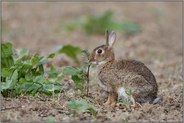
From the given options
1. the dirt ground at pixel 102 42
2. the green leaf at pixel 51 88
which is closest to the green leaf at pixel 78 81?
the dirt ground at pixel 102 42

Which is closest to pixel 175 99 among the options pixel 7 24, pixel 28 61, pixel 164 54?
pixel 28 61

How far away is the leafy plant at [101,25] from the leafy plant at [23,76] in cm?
488

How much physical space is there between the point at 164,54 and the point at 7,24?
147 inches

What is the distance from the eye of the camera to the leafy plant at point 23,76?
621 cm

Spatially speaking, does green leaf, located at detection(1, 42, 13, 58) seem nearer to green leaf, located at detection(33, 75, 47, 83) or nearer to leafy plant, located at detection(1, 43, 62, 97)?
leafy plant, located at detection(1, 43, 62, 97)

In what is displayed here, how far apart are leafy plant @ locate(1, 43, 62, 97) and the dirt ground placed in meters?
Answer: 0.14

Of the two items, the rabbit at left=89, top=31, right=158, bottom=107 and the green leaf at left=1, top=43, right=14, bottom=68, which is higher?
the green leaf at left=1, top=43, right=14, bottom=68

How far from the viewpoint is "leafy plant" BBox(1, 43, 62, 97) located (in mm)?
6207

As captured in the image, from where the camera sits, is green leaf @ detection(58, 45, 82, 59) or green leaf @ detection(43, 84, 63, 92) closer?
green leaf @ detection(43, 84, 63, 92)

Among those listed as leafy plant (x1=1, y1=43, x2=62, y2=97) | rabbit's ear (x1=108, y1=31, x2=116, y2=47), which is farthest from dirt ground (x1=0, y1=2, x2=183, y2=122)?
rabbit's ear (x1=108, y1=31, x2=116, y2=47)

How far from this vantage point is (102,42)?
36.7 feet

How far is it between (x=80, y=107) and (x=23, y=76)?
1247mm

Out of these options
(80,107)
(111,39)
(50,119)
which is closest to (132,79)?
(111,39)

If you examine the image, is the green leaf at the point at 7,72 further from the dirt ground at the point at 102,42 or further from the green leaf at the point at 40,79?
the dirt ground at the point at 102,42
